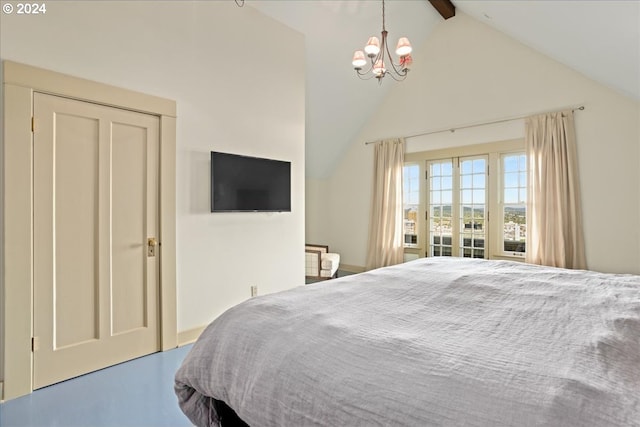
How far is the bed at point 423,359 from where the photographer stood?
0.88m

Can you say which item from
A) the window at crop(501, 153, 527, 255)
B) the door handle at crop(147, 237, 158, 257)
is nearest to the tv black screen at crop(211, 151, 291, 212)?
the door handle at crop(147, 237, 158, 257)

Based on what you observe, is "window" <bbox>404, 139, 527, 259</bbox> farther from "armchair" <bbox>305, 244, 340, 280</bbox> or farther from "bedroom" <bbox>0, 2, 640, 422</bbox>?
"armchair" <bbox>305, 244, 340, 280</bbox>

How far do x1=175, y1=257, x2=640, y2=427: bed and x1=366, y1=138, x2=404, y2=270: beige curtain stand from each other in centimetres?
370

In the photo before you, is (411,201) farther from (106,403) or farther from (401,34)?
(106,403)

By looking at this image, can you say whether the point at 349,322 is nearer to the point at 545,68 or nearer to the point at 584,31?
the point at 584,31

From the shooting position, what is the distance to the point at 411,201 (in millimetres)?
5762

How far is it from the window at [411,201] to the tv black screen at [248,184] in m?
2.60

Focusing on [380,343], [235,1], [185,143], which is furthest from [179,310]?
[235,1]

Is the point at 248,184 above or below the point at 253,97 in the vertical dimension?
below

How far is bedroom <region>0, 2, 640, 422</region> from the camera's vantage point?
8.74 feet

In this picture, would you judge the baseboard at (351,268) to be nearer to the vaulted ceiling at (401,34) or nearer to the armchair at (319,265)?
the armchair at (319,265)

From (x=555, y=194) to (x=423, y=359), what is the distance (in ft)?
13.0

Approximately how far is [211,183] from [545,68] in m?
4.20

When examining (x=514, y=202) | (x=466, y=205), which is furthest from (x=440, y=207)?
(x=514, y=202)
